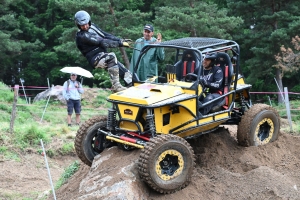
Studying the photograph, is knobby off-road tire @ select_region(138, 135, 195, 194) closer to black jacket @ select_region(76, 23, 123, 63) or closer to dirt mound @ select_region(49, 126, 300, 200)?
Result: dirt mound @ select_region(49, 126, 300, 200)

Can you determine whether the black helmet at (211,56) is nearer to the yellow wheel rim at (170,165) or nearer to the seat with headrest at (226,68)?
the seat with headrest at (226,68)

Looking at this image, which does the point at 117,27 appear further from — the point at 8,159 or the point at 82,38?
the point at 82,38

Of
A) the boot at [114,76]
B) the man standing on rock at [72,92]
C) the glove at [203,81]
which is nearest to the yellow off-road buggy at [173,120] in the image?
the glove at [203,81]

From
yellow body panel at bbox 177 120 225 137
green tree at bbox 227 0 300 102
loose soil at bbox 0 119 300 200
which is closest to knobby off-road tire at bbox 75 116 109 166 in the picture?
loose soil at bbox 0 119 300 200

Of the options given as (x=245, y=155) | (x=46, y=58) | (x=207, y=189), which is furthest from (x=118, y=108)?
(x=46, y=58)

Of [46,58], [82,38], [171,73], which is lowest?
[46,58]

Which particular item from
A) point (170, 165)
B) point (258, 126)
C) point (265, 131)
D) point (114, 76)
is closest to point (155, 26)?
point (114, 76)

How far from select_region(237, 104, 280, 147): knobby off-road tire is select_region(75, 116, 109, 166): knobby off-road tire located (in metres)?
2.39

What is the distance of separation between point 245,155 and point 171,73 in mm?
1864

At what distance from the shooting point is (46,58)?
3169 centimetres

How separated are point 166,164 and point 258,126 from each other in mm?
2377

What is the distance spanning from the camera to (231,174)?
7555 mm

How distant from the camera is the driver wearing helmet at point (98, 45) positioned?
Answer: 8516 mm

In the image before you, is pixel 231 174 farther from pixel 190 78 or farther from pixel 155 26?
pixel 155 26
